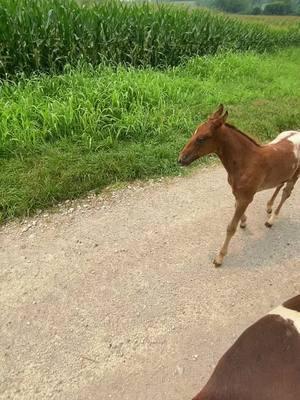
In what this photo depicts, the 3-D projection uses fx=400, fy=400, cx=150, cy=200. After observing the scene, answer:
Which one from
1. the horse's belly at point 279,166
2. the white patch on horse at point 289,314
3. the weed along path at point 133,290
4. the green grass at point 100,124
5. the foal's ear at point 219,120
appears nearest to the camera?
the white patch on horse at point 289,314

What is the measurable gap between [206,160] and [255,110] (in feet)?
6.54

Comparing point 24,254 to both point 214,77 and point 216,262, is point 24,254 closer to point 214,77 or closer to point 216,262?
point 216,262

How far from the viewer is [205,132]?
3338mm

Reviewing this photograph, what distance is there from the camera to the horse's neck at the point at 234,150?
11.3 feet

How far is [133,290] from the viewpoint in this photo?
3.45 meters

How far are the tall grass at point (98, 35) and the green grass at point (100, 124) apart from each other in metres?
0.73

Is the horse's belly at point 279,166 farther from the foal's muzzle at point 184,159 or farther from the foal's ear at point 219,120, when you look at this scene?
the foal's muzzle at point 184,159

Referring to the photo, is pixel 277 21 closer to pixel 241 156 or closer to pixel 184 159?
pixel 241 156

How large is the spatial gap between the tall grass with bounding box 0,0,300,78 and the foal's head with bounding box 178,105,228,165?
439 centimetres

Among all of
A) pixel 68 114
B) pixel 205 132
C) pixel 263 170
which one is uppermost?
pixel 205 132

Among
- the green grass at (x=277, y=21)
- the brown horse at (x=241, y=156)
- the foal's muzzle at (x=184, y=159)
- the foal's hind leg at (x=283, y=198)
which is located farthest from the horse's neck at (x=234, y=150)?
the green grass at (x=277, y=21)

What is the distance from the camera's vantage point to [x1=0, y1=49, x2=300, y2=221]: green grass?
460 centimetres

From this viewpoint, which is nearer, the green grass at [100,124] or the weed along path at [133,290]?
the weed along path at [133,290]

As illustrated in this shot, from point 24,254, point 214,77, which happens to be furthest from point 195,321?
point 214,77
